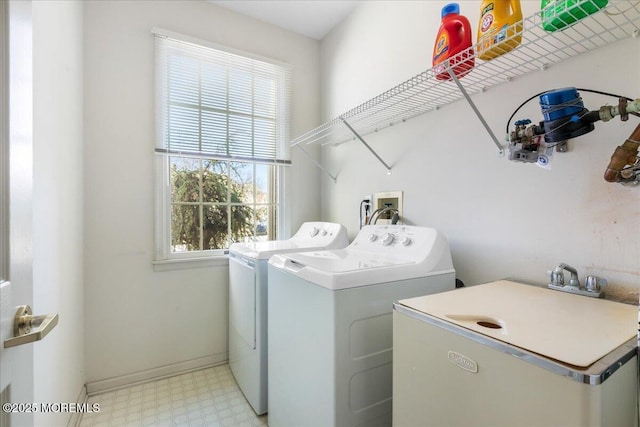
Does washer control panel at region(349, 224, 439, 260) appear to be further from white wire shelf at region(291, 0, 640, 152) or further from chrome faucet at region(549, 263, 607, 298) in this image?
white wire shelf at region(291, 0, 640, 152)

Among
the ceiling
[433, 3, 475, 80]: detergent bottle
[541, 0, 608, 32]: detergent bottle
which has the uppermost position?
the ceiling

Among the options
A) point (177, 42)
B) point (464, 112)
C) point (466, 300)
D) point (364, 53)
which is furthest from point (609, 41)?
point (177, 42)

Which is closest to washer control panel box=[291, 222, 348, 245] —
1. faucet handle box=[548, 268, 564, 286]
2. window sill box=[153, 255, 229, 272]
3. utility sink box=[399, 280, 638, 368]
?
window sill box=[153, 255, 229, 272]

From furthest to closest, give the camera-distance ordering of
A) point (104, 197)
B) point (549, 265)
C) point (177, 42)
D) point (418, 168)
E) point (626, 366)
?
point (177, 42)
point (104, 197)
point (418, 168)
point (549, 265)
point (626, 366)

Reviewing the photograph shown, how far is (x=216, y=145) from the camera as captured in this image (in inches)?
91.8

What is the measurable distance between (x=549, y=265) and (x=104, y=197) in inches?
99.7

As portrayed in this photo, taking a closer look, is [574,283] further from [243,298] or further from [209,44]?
[209,44]

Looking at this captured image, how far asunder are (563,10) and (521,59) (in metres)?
0.42

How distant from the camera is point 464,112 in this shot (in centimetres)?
146

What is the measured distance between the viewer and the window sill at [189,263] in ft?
6.94

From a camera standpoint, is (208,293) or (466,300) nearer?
(466,300)

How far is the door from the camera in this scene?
56cm

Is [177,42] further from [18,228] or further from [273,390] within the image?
[273,390]

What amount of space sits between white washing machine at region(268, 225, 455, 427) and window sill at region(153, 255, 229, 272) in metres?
1.04
